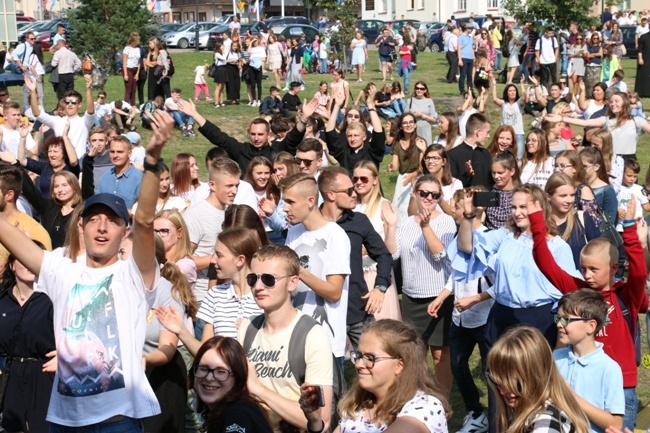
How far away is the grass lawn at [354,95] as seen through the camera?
8109 mm

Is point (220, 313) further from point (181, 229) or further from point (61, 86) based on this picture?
point (61, 86)

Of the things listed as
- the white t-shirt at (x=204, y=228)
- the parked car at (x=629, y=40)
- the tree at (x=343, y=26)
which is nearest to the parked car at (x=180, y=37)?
the tree at (x=343, y=26)

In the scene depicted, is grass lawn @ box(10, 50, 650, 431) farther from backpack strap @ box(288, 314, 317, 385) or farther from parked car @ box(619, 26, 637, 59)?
backpack strap @ box(288, 314, 317, 385)

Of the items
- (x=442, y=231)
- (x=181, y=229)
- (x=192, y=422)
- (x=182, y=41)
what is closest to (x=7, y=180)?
(x=181, y=229)

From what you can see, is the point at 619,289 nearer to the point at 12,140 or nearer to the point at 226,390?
the point at 226,390

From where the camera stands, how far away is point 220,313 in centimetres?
576

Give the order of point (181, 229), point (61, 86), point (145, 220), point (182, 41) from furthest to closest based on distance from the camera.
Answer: point (182, 41), point (61, 86), point (181, 229), point (145, 220)

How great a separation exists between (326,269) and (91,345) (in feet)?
7.00

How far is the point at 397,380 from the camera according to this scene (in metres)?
4.29

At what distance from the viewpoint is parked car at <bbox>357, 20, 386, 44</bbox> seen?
47.6m

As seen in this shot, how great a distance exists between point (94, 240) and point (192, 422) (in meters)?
2.57

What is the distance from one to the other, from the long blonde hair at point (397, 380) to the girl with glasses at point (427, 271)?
2.86m

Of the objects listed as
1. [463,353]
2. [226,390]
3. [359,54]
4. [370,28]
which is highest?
[370,28]

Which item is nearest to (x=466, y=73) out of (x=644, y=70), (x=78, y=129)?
(x=644, y=70)
